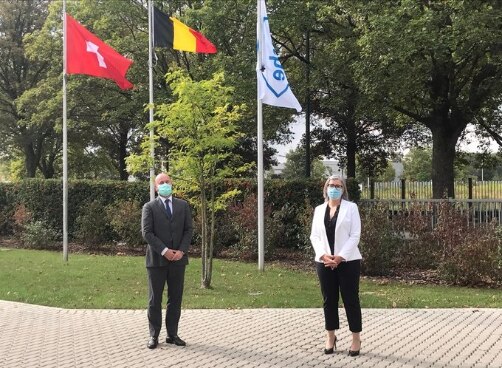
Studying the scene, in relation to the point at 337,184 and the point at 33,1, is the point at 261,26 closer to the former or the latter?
the point at 337,184

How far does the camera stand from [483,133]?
30.9 m

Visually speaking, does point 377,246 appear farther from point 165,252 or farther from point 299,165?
point 299,165

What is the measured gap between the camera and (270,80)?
42.2 feet

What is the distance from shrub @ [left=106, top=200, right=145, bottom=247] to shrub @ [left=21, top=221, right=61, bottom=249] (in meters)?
2.79

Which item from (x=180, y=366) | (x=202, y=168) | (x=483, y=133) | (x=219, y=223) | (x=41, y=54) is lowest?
(x=180, y=366)

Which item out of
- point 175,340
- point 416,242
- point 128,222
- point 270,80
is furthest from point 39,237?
point 175,340

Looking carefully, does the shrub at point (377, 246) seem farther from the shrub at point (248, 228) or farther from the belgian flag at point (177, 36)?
the belgian flag at point (177, 36)

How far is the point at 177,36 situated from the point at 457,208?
8.18 m

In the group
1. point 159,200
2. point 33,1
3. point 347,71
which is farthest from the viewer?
point 33,1

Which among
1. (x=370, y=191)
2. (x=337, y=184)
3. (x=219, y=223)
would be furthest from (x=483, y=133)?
(x=337, y=184)

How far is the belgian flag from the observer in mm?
14445

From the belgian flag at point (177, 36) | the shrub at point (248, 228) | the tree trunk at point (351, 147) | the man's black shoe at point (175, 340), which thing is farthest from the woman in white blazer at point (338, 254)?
the tree trunk at point (351, 147)

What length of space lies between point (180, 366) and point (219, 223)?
10583 millimetres

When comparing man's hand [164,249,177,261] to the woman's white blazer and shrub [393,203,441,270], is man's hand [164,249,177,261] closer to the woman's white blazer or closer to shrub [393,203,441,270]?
the woman's white blazer
